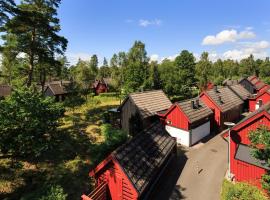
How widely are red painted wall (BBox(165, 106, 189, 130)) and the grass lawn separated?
9557mm

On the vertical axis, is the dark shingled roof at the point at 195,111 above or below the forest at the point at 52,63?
below

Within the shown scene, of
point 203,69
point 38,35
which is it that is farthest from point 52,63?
point 203,69

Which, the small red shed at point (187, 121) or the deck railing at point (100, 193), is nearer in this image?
the deck railing at point (100, 193)

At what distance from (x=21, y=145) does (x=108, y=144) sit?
24.3 feet

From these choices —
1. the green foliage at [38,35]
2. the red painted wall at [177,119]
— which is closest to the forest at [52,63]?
the green foliage at [38,35]

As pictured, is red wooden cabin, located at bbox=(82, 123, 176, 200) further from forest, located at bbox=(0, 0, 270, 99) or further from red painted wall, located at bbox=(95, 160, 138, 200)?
forest, located at bbox=(0, 0, 270, 99)

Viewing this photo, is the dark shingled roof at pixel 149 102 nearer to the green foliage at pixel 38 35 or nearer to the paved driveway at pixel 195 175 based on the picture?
the paved driveway at pixel 195 175

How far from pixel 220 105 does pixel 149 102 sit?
10.8m

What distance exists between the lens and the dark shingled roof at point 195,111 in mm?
25094

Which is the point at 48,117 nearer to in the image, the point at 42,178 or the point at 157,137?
the point at 42,178

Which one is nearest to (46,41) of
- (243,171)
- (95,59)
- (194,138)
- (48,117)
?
(48,117)

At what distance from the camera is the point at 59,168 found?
1897cm

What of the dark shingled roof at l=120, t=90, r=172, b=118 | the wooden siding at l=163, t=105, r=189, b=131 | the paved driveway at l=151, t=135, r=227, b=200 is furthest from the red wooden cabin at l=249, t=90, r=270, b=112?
the wooden siding at l=163, t=105, r=189, b=131

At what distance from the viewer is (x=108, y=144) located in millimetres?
19078
